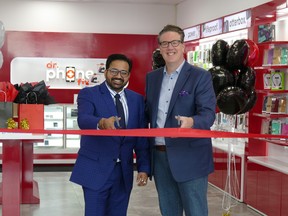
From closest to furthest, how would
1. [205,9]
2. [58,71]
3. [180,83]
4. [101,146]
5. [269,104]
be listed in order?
[180,83], [101,146], [269,104], [205,9], [58,71]

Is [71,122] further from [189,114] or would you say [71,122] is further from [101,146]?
[189,114]

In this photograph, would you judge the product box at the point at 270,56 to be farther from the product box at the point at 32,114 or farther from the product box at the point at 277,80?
the product box at the point at 32,114

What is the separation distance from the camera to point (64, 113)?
408 inches

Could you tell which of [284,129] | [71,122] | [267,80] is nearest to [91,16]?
[71,122]

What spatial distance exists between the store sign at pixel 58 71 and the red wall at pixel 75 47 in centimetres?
10

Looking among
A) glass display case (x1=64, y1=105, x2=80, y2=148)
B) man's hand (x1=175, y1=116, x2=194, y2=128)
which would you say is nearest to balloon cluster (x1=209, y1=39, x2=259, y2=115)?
man's hand (x1=175, y1=116, x2=194, y2=128)

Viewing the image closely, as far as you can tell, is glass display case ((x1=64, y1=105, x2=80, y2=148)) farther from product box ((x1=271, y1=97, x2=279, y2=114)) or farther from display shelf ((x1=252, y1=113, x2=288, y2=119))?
product box ((x1=271, y1=97, x2=279, y2=114))

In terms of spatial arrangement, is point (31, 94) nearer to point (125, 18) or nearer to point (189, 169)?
point (189, 169)

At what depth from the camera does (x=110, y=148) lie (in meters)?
3.41

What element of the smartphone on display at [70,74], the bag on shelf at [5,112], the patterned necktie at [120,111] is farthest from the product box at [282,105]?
the smartphone on display at [70,74]

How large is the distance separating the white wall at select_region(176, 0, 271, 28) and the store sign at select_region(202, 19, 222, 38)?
0.24 metres

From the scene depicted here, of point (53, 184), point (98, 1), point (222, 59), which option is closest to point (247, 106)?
point (222, 59)

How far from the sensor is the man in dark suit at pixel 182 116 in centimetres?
326

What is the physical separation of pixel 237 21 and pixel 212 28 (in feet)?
3.45
